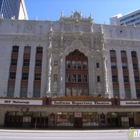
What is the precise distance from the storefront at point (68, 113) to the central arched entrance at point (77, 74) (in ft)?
19.7

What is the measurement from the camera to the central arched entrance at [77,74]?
40.3 m

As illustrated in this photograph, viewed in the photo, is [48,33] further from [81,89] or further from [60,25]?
[81,89]

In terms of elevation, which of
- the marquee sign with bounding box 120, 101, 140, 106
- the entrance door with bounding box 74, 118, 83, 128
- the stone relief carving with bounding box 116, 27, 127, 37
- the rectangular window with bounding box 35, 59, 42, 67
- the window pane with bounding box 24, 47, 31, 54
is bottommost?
the entrance door with bounding box 74, 118, 83, 128

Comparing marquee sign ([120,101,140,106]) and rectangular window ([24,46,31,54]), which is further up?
rectangular window ([24,46,31,54])

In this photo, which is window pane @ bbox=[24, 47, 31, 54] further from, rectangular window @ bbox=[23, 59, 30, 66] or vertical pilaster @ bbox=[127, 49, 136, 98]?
vertical pilaster @ bbox=[127, 49, 136, 98]

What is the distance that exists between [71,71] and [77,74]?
1.70 m

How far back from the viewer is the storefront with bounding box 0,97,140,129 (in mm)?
32572

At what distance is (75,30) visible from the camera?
146ft

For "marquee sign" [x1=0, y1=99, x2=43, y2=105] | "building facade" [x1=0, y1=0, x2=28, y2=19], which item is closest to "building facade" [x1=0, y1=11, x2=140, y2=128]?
"marquee sign" [x1=0, y1=99, x2=43, y2=105]

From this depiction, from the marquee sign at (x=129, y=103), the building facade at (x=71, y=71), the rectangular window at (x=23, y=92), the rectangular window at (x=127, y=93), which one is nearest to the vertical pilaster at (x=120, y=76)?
the building facade at (x=71, y=71)

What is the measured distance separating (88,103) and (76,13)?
26323mm

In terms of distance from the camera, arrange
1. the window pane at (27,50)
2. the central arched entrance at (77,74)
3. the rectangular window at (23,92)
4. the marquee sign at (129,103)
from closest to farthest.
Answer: the marquee sign at (129,103) → the rectangular window at (23,92) → the central arched entrance at (77,74) → the window pane at (27,50)

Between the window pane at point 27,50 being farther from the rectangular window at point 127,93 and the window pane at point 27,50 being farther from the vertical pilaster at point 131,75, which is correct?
the rectangular window at point 127,93

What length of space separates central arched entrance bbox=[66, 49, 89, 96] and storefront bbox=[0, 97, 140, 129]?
19.7 ft
